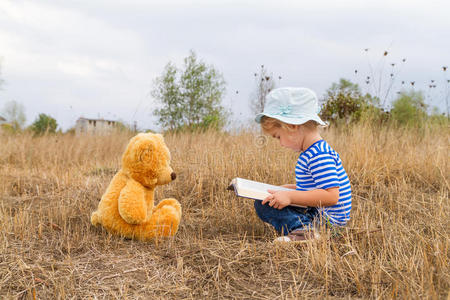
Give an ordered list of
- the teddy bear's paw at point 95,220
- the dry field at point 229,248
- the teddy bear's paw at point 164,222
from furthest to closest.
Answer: the teddy bear's paw at point 95,220, the teddy bear's paw at point 164,222, the dry field at point 229,248

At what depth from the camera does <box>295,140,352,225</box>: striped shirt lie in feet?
7.92

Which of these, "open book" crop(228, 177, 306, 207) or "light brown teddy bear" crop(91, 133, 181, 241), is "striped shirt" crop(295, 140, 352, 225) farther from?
"light brown teddy bear" crop(91, 133, 181, 241)

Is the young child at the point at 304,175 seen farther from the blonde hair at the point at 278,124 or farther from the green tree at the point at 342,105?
the green tree at the point at 342,105

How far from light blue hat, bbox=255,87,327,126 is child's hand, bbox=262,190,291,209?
1.63 ft

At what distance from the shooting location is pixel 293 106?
2488mm

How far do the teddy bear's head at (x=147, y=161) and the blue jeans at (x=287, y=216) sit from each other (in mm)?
749

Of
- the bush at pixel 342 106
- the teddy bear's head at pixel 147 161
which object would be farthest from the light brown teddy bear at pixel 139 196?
the bush at pixel 342 106

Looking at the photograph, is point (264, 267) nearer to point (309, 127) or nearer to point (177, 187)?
point (309, 127)

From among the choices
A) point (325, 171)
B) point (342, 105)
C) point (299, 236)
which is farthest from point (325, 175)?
point (342, 105)

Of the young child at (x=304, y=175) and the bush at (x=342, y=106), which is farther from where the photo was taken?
the bush at (x=342, y=106)

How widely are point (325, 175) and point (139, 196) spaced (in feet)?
4.42

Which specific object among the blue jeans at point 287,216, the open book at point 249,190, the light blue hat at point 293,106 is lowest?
the blue jeans at point 287,216

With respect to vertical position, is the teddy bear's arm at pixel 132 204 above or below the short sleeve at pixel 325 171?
below

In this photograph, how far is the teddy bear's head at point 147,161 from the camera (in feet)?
8.63
